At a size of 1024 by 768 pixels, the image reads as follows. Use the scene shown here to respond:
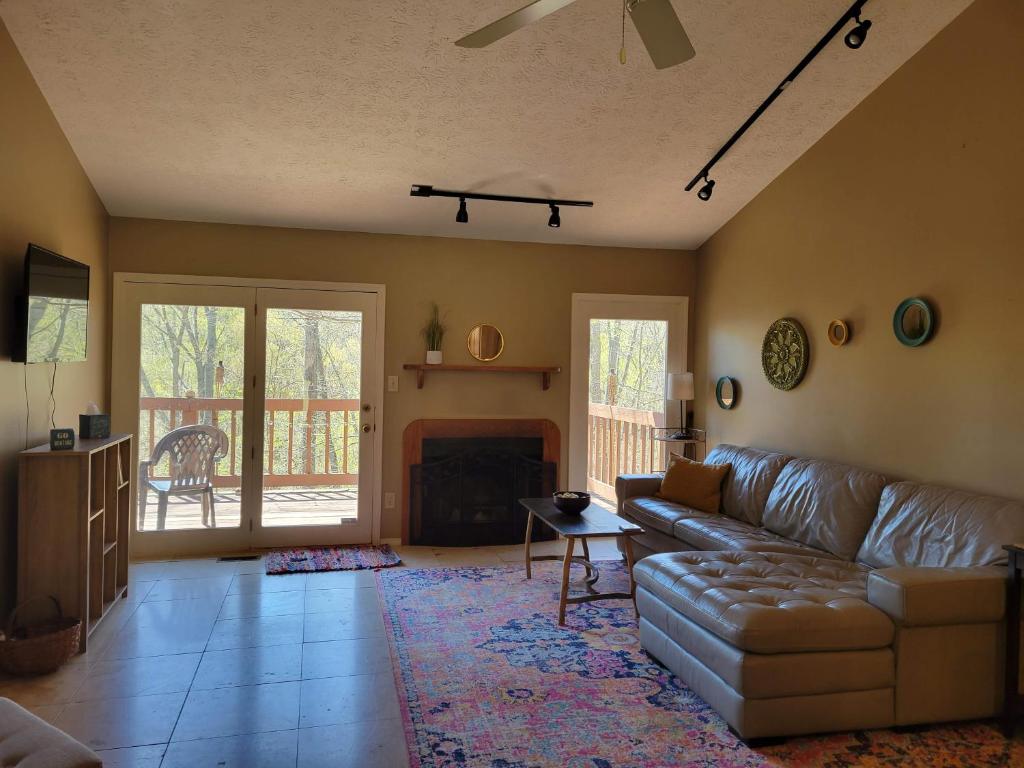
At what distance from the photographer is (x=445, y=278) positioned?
5.36 metres

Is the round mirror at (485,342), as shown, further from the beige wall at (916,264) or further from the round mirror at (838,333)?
the round mirror at (838,333)

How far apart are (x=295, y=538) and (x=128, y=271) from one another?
2.16 meters

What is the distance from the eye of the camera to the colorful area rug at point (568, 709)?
2.41 meters

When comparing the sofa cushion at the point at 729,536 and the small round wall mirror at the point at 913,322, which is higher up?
the small round wall mirror at the point at 913,322

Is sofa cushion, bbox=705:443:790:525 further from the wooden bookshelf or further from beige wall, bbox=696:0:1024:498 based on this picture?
the wooden bookshelf

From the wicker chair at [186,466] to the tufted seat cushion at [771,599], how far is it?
123 inches

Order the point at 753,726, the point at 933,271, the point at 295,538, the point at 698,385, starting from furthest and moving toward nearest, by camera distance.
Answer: the point at 698,385 → the point at 295,538 → the point at 933,271 → the point at 753,726

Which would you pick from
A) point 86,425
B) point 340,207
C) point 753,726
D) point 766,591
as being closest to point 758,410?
point 766,591

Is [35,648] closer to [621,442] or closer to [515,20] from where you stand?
[515,20]

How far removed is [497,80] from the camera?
353cm

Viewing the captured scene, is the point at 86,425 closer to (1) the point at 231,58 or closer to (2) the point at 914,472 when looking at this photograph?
(1) the point at 231,58

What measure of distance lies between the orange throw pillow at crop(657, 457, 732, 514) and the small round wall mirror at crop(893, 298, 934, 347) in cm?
141

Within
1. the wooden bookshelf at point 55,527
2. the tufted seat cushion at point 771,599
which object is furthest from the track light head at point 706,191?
the wooden bookshelf at point 55,527

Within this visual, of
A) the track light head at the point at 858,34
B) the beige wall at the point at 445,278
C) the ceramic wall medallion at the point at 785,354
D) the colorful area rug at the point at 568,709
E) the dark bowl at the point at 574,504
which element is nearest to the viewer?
the colorful area rug at the point at 568,709
